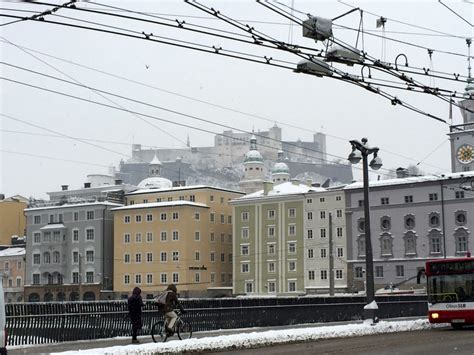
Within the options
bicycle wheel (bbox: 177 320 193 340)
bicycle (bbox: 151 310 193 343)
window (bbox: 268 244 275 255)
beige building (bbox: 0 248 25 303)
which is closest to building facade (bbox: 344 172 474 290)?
window (bbox: 268 244 275 255)

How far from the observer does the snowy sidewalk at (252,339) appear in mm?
19922

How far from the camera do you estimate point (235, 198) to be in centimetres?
11738

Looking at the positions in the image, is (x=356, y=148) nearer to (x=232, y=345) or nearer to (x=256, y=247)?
(x=232, y=345)

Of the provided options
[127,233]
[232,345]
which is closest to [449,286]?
[232,345]

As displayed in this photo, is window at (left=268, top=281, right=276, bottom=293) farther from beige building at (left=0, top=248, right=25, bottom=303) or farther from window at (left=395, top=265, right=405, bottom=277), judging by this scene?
beige building at (left=0, top=248, right=25, bottom=303)

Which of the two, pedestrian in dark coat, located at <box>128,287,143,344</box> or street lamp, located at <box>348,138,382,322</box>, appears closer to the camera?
pedestrian in dark coat, located at <box>128,287,143,344</box>

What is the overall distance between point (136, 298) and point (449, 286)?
11.3 m

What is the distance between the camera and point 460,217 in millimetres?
87625

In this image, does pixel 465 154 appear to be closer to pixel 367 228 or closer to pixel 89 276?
pixel 89 276

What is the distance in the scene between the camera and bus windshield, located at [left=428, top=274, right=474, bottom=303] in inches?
1112

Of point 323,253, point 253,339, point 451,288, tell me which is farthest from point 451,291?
point 323,253

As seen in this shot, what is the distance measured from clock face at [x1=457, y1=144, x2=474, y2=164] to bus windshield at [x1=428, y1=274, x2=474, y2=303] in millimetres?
77379

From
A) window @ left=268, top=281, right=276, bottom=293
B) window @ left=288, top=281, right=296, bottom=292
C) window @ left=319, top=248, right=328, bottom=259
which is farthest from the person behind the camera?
window @ left=268, top=281, right=276, bottom=293

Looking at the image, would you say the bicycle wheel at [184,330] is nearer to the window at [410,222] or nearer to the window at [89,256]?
the window at [410,222]
